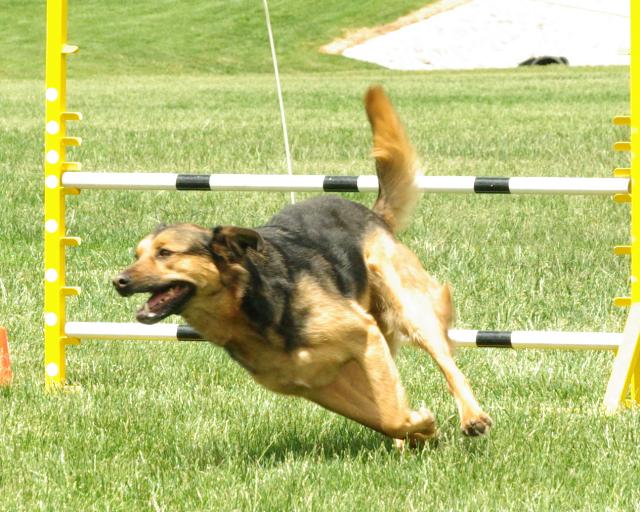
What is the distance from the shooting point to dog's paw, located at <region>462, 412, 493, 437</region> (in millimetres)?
4355

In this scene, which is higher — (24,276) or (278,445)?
(278,445)

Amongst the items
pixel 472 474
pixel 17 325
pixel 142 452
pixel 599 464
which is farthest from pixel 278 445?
pixel 17 325

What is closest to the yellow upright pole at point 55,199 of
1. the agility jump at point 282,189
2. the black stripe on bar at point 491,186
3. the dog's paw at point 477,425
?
the agility jump at point 282,189

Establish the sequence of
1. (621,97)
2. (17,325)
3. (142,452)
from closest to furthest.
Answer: (142,452), (17,325), (621,97)

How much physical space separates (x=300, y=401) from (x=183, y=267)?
1.29 meters

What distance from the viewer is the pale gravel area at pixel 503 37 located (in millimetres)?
46531

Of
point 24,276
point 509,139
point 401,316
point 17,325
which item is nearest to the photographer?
point 401,316

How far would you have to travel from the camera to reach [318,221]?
4.86 metres

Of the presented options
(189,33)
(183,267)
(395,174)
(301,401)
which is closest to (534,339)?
(395,174)

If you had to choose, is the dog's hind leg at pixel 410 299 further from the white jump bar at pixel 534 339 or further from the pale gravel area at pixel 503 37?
the pale gravel area at pixel 503 37

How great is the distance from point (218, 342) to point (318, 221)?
0.83 meters

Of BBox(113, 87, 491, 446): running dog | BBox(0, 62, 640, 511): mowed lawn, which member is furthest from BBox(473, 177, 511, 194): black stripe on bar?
BBox(0, 62, 640, 511): mowed lawn

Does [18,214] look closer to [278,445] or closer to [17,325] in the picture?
[17,325]

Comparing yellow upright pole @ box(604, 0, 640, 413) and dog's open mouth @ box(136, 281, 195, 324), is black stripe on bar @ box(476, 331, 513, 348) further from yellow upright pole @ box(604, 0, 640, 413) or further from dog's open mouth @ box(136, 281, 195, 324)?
dog's open mouth @ box(136, 281, 195, 324)
